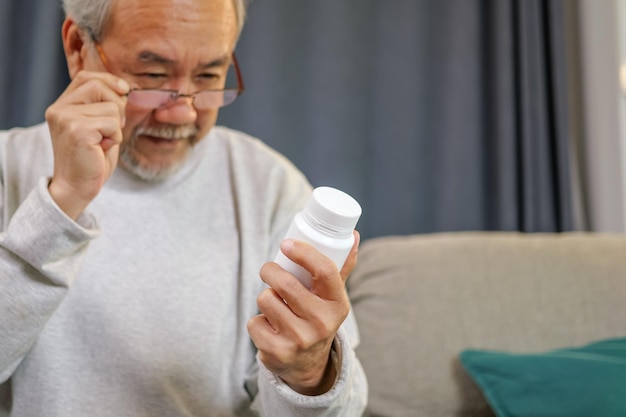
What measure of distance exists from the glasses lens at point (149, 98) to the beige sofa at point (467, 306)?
2.26 feet

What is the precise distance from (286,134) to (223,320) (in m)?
0.74

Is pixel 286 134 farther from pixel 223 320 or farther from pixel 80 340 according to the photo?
pixel 80 340

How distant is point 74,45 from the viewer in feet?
3.29

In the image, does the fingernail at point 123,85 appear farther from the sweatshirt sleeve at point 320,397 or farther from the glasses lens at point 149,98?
the sweatshirt sleeve at point 320,397

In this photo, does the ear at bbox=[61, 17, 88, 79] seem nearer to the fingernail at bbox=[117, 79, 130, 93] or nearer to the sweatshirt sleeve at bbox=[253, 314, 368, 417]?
the fingernail at bbox=[117, 79, 130, 93]

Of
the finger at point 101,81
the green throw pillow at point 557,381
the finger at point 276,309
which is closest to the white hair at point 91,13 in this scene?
the finger at point 101,81

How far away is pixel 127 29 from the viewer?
931 mm

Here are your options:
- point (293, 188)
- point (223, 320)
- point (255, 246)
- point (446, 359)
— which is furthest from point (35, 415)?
point (446, 359)

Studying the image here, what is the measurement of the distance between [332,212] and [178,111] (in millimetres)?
457

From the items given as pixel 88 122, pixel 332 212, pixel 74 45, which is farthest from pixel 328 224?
pixel 74 45

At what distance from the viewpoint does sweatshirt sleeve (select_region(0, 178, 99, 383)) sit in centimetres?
76

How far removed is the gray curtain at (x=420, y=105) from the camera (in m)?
1.66

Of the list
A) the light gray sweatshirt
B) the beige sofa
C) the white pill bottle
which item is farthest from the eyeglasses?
the beige sofa

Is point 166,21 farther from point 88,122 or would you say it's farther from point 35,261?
point 35,261
